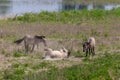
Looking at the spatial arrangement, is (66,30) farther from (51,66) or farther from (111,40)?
(51,66)

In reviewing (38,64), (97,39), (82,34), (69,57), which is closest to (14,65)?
(38,64)

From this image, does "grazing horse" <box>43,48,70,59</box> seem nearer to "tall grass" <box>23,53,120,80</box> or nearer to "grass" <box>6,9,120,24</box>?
"tall grass" <box>23,53,120,80</box>

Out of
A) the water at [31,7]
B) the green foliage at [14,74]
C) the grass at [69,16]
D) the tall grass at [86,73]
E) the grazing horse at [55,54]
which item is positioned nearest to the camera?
the tall grass at [86,73]

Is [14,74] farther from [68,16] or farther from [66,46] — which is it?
[68,16]

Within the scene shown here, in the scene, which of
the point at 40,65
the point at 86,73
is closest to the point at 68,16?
the point at 40,65

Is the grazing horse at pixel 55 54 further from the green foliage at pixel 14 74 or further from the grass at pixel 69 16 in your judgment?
the grass at pixel 69 16

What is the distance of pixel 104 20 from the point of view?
99.8 ft

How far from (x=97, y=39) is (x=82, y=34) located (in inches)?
84.1

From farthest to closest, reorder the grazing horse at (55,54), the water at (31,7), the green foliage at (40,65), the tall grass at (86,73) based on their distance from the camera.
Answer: the water at (31,7) → the grazing horse at (55,54) → the green foliage at (40,65) → the tall grass at (86,73)

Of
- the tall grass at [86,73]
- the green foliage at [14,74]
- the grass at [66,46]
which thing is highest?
the tall grass at [86,73]

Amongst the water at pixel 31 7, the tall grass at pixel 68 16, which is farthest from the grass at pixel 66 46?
the water at pixel 31 7

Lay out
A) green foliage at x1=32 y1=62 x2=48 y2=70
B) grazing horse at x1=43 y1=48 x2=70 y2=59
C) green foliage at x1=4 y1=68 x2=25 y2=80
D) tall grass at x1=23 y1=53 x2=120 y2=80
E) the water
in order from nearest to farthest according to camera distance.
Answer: tall grass at x1=23 y1=53 x2=120 y2=80 < green foliage at x1=4 y1=68 x2=25 y2=80 < green foliage at x1=32 y1=62 x2=48 y2=70 < grazing horse at x1=43 y1=48 x2=70 y2=59 < the water

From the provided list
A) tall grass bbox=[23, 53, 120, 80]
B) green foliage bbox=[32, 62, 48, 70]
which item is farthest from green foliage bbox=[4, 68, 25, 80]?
green foliage bbox=[32, 62, 48, 70]

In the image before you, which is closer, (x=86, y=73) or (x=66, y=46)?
(x=86, y=73)
